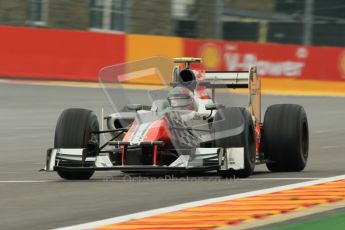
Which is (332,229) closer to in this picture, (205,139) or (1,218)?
(1,218)

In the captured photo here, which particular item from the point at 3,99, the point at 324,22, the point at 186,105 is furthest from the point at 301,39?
the point at 186,105

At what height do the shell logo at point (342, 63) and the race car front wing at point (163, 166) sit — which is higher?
the shell logo at point (342, 63)

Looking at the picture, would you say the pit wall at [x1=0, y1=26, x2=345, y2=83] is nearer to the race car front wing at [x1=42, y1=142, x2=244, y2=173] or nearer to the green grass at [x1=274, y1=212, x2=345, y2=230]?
the race car front wing at [x1=42, y1=142, x2=244, y2=173]

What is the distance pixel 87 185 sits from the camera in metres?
11.9

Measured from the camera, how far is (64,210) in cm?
947

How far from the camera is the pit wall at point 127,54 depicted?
31109mm

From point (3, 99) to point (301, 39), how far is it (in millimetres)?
10663

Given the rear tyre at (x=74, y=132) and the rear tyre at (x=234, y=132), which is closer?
the rear tyre at (x=234, y=132)

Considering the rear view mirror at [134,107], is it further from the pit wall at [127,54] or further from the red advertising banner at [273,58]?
the red advertising banner at [273,58]

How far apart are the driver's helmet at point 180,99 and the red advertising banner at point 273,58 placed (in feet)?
62.6

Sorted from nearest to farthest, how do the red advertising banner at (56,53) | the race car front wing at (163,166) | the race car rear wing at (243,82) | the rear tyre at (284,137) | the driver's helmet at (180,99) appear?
the race car front wing at (163,166), the driver's helmet at (180,99), the rear tyre at (284,137), the race car rear wing at (243,82), the red advertising banner at (56,53)

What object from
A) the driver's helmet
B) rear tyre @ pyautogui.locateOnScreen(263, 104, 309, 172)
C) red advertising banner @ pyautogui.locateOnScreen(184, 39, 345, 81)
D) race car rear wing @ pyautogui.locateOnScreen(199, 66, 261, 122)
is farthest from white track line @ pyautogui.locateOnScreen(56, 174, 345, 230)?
red advertising banner @ pyautogui.locateOnScreen(184, 39, 345, 81)

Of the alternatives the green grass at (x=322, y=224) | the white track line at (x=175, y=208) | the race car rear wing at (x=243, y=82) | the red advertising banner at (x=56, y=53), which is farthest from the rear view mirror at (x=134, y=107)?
the red advertising banner at (x=56, y=53)

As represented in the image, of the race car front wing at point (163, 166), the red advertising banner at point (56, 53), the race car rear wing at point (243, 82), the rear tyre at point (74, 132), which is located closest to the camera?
the race car front wing at point (163, 166)
